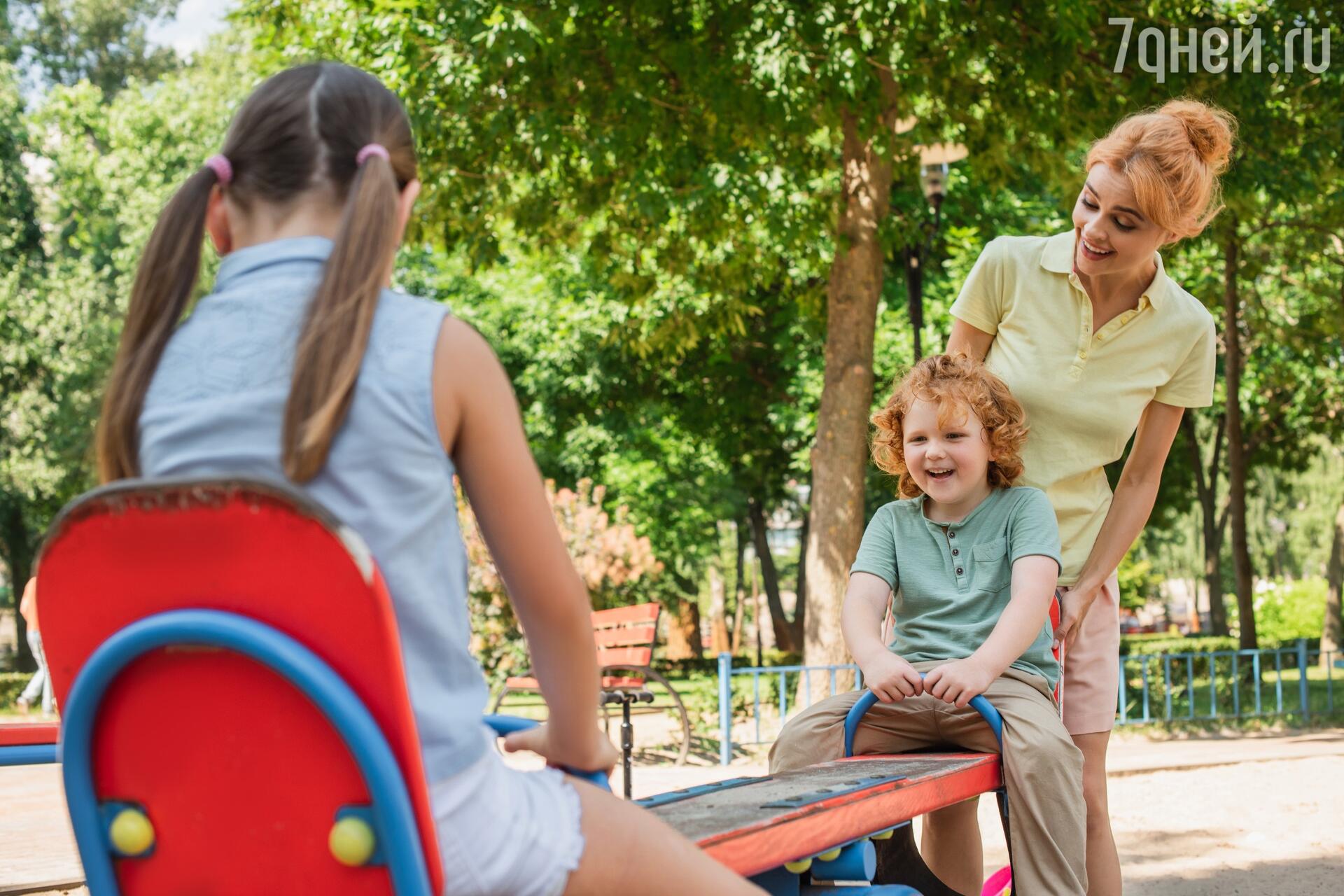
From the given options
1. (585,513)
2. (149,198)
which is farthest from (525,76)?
(149,198)

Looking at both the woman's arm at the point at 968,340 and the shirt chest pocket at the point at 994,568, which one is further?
the woman's arm at the point at 968,340

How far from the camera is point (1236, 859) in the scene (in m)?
5.72

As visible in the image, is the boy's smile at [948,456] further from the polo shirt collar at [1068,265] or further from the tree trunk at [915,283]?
the tree trunk at [915,283]

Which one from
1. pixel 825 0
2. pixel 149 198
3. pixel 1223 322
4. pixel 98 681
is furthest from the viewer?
pixel 149 198

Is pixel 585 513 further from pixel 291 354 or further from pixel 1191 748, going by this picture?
pixel 291 354

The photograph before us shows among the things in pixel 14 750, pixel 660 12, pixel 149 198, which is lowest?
pixel 14 750

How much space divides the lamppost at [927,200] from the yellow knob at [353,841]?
10.3 metres

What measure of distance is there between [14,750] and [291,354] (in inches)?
88.8

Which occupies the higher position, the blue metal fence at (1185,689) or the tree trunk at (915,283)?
the tree trunk at (915,283)

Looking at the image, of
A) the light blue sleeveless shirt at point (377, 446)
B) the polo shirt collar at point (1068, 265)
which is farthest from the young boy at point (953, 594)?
the light blue sleeveless shirt at point (377, 446)

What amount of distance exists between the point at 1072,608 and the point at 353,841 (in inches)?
89.6

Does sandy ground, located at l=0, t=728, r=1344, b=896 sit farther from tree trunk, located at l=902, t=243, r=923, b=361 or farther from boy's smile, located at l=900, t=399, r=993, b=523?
tree trunk, located at l=902, t=243, r=923, b=361

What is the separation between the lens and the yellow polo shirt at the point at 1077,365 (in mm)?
3148

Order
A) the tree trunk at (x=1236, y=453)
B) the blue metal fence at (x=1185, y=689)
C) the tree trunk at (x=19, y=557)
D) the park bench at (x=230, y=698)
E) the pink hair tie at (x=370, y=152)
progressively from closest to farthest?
the park bench at (x=230, y=698) < the pink hair tie at (x=370, y=152) < the blue metal fence at (x=1185, y=689) < the tree trunk at (x=1236, y=453) < the tree trunk at (x=19, y=557)
